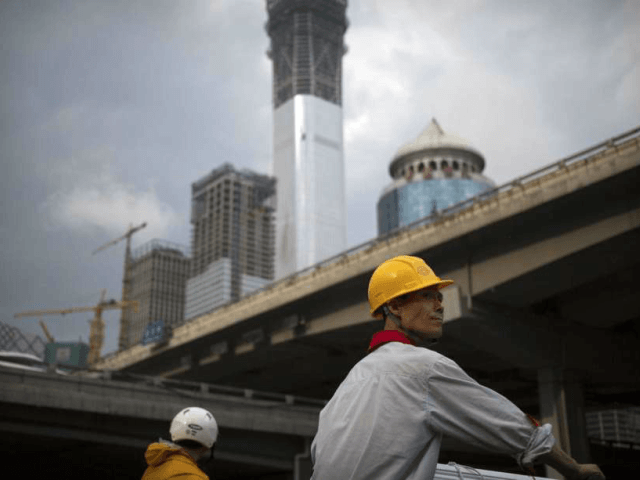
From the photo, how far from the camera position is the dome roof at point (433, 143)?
565ft

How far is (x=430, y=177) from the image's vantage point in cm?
16912

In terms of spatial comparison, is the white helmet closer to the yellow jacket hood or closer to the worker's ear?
the yellow jacket hood

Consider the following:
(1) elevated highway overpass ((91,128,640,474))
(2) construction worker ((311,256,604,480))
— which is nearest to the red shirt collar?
(2) construction worker ((311,256,604,480))

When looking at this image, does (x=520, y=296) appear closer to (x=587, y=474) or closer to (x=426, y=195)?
(x=587, y=474)

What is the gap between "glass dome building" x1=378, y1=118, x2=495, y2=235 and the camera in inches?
6580

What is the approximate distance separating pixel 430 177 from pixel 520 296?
141 metres

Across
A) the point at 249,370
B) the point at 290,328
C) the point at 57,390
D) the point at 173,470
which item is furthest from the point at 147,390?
the point at 173,470

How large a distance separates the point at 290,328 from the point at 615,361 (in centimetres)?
1546

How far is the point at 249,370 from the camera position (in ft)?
155

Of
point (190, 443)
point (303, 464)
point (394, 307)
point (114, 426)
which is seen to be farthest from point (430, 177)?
point (394, 307)

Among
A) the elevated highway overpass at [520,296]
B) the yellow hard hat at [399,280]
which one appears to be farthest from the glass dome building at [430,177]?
the yellow hard hat at [399,280]

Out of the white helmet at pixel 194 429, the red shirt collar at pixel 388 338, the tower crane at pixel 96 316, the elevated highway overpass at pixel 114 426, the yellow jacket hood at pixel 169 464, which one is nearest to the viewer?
the red shirt collar at pixel 388 338

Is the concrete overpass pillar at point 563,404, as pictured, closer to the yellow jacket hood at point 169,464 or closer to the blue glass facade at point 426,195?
the yellow jacket hood at point 169,464

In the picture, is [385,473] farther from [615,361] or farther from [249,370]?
[249,370]
